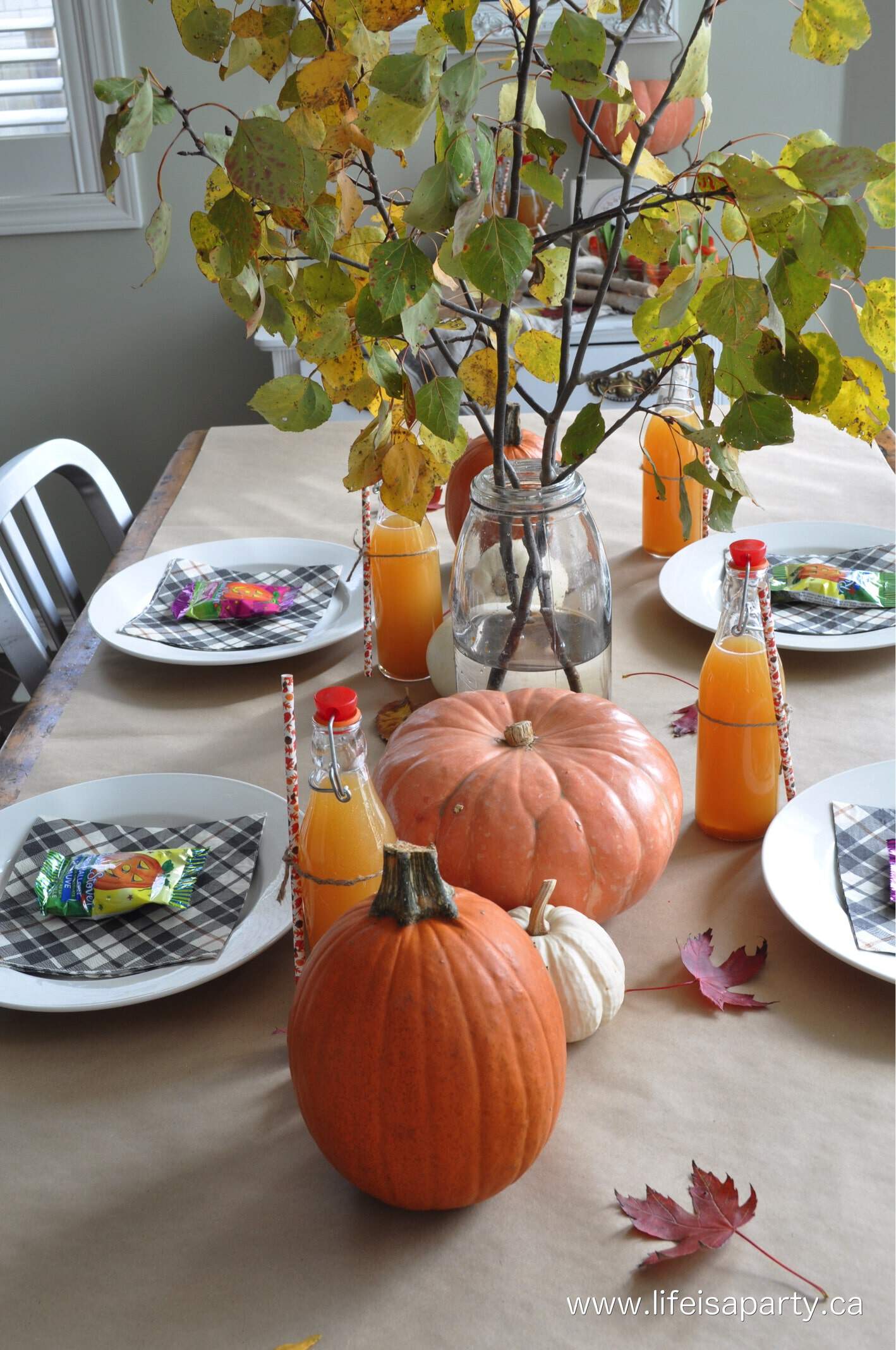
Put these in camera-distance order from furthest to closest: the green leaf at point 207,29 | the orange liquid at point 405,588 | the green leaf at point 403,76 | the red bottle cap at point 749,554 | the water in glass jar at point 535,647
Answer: the orange liquid at point 405,588, the water in glass jar at point 535,647, the red bottle cap at point 749,554, the green leaf at point 207,29, the green leaf at point 403,76

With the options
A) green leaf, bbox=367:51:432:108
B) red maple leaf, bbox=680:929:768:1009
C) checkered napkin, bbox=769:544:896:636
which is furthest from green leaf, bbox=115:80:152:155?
checkered napkin, bbox=769:544:896:636

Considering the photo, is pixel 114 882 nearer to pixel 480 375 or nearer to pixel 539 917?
pixel 539 917

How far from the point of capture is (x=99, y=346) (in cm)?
328

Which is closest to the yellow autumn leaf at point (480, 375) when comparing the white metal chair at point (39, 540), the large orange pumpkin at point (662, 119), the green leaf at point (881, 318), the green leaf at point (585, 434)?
the green leaf at point (585, 434)

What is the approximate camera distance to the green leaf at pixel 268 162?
533 mm

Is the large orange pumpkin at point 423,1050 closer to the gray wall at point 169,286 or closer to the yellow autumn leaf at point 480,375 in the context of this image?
the yellow autumn leaf at point 480,375

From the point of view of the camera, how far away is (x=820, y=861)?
2.73 feet

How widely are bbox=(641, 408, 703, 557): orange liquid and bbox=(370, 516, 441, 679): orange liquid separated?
34cm

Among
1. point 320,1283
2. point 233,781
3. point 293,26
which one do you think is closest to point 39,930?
point 233,781

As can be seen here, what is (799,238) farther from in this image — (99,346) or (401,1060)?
(99,346)

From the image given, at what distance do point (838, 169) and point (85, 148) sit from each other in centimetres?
295

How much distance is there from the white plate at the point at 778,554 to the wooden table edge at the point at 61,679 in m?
0.64

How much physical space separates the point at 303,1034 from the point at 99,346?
3.04 metres

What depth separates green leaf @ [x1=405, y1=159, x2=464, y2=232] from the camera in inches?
21.1
